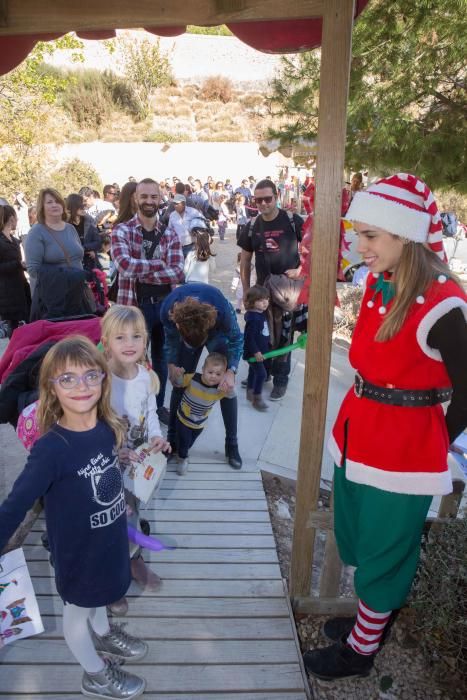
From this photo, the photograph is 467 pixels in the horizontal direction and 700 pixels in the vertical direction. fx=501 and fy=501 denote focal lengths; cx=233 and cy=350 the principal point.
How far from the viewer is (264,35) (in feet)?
6.95

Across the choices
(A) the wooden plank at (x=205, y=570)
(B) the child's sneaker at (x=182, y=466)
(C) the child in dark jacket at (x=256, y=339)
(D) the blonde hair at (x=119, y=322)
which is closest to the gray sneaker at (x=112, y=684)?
(A) the wooden plank at (x=205, y=570)

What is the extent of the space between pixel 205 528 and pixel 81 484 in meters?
1.45

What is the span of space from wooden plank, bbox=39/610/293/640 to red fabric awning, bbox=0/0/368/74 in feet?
8.39

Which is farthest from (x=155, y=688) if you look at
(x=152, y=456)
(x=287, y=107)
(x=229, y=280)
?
(x=229, y=280)

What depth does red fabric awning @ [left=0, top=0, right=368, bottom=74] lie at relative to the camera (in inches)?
81.2

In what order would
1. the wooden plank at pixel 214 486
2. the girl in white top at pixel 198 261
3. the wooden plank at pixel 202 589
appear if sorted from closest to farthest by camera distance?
the wooden plank at pixel 202 589 < the wooden plank at pixel 214 486 < the girl in white top at pixel 198 261

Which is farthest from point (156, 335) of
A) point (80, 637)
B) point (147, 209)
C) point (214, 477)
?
point (80, 637)

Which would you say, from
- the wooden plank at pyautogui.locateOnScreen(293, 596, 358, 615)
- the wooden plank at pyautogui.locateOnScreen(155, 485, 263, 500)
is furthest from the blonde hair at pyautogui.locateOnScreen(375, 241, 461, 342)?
the wooden plank at pyautogui.locateOnScreen(155, 485, 263, 500)

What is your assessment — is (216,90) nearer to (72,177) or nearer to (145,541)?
(72,177)

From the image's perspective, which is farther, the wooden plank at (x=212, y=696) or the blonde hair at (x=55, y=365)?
the wooden plank at (x=212, y=696)

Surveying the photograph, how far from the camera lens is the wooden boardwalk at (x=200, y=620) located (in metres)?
2.02

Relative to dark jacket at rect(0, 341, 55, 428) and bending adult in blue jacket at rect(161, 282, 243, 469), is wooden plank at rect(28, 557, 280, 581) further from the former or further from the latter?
bending adult in blue jacket at rect(161, 282, 243, 469)

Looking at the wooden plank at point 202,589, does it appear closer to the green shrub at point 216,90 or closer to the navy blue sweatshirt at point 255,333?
the navy blue sweatshirt at point 255,333

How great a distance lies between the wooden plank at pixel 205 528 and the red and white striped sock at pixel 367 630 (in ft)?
3.12
